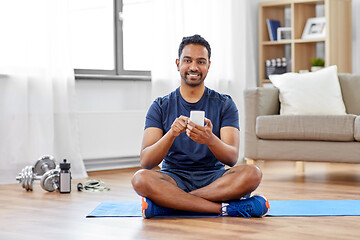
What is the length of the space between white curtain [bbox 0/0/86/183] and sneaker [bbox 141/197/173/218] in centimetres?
174

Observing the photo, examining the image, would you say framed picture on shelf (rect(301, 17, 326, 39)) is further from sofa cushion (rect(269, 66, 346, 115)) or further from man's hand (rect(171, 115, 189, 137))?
man's hand (rect(171, 115, 189, 137))

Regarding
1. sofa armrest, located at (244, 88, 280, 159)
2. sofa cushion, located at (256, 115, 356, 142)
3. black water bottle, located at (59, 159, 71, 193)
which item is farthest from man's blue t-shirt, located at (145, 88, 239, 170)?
sofa armrest, located at (244, 88, 280, 159)

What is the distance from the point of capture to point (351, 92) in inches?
174

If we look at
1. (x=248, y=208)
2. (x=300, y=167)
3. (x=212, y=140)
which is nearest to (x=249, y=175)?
(x=248, y=208)

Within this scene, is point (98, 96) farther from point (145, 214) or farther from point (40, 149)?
point (145, 214)

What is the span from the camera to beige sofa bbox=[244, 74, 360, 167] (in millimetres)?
3908

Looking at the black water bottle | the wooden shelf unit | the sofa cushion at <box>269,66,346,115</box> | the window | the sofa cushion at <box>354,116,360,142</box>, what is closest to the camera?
the black water bottle

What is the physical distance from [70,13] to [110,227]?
7.95 feet

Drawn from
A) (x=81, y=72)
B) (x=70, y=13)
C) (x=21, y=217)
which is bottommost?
(x=21, y=217)

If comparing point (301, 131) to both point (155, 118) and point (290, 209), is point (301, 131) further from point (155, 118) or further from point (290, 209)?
point (155, 118)

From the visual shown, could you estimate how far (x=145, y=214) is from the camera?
264cm

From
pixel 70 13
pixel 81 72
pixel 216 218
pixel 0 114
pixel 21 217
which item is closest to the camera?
pixel 216 218

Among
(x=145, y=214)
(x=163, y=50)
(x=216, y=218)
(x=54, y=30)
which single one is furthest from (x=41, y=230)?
(x=163, y=50)

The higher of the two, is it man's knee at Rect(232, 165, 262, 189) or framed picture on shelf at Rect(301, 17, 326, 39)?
framed picture on shelf at Rect(301, 17, 326, 39)
